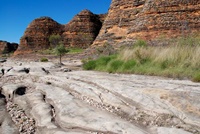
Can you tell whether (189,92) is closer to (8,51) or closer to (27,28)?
(27,28)

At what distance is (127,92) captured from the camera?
5.52m

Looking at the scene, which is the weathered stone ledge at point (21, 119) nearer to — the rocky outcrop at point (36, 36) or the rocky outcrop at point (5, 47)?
the rocky outcrop at point (36, 36)

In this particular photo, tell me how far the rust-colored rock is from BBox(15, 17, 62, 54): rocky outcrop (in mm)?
6744

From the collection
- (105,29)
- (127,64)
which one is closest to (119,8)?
(105,29)

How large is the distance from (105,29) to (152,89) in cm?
3124

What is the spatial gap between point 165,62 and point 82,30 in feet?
185

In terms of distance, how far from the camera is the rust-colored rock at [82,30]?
63562 mm

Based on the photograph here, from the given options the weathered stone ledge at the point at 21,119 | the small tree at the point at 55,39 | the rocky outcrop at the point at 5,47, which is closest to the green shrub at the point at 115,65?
the weathered stone ledge at the point at 21,119

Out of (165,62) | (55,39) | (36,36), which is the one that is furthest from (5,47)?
(165,62)

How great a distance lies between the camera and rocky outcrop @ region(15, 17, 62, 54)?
67.7 m

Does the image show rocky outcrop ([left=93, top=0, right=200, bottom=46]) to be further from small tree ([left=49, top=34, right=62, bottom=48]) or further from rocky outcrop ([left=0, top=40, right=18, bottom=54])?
rocky outcrop ([left=0, top=40, right=18, bottom=54])

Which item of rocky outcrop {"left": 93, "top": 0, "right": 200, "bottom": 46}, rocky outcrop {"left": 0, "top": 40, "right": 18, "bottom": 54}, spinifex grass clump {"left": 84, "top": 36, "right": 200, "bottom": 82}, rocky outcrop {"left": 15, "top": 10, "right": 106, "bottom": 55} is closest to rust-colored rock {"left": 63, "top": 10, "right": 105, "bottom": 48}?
rocky outcrop {"left": 15, "top": 10, "right": 106, "bottom": 55}

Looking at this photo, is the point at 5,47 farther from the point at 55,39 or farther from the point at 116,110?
the point at 116,110

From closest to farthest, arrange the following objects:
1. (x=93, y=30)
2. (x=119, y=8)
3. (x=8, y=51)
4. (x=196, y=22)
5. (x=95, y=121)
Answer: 1. (x=95, y=121)
2. (x=196, y=22)
3. (x=119, y=8)
4. (x=93, y=30)
5. (x=8, y=51)
